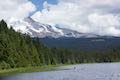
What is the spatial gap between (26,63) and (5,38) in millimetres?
18971

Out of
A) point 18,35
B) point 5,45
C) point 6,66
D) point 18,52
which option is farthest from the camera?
point 18,35

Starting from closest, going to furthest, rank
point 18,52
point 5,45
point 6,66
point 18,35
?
point 6,66, point 5,45, point 18,52, point 18,35

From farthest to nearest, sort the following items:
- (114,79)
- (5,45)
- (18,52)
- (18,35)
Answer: (18,35) → (18,52) → (5,45) → (114,79)

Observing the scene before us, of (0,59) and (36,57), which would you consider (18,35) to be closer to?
(36,57)

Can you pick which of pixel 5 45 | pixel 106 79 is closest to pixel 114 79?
pixel 106 79

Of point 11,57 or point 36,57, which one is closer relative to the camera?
point 11,57

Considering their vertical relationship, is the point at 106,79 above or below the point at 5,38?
below

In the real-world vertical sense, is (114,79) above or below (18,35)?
below

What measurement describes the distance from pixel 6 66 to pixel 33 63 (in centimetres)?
3894

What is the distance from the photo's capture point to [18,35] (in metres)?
178

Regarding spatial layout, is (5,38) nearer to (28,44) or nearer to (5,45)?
(5,45)

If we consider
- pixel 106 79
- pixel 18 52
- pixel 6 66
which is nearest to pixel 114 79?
pixel 106 79

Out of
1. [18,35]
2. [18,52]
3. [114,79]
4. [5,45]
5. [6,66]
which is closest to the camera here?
[114,79]

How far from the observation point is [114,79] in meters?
80.1
